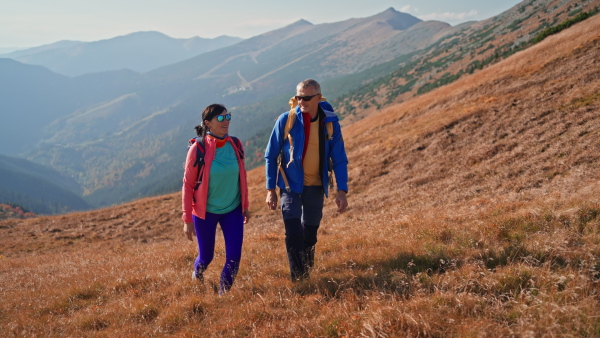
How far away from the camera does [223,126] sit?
16.6 ft

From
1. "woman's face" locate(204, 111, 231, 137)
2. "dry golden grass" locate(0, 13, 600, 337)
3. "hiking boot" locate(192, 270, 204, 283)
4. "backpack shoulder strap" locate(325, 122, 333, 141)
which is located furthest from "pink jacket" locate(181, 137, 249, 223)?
"backpack shoulder strap" locate(325, 122, 333, 141)

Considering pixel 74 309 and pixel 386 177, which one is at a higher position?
pixel 74 309

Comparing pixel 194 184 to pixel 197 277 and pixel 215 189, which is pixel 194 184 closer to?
pixel 215 189

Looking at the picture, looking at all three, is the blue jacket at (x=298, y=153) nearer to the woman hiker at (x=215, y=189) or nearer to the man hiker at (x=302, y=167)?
the man hiker at (x=302, y=167)

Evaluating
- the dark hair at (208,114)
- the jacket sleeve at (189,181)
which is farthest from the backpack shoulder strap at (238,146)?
the jacket sleeve at (189,181)

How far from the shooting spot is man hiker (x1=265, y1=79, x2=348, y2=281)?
4996 millimetres

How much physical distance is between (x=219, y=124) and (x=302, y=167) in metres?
1.36

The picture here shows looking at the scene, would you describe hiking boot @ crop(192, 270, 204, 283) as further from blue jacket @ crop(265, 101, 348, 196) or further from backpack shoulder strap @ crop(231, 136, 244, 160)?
backpack shoulder strap @ crop(231, 136, 244, 160)

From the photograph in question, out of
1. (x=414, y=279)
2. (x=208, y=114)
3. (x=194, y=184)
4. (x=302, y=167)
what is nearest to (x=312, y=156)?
(x=302, y=167)

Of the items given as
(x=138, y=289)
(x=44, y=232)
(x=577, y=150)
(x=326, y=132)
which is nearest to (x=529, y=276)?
(x=326, y=132)

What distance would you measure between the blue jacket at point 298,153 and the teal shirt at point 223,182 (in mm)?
540

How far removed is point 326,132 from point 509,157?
1170 cm

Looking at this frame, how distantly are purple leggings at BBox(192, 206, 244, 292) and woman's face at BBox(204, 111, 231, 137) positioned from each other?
3.90 ft

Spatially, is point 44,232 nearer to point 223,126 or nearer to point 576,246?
point 223,126
